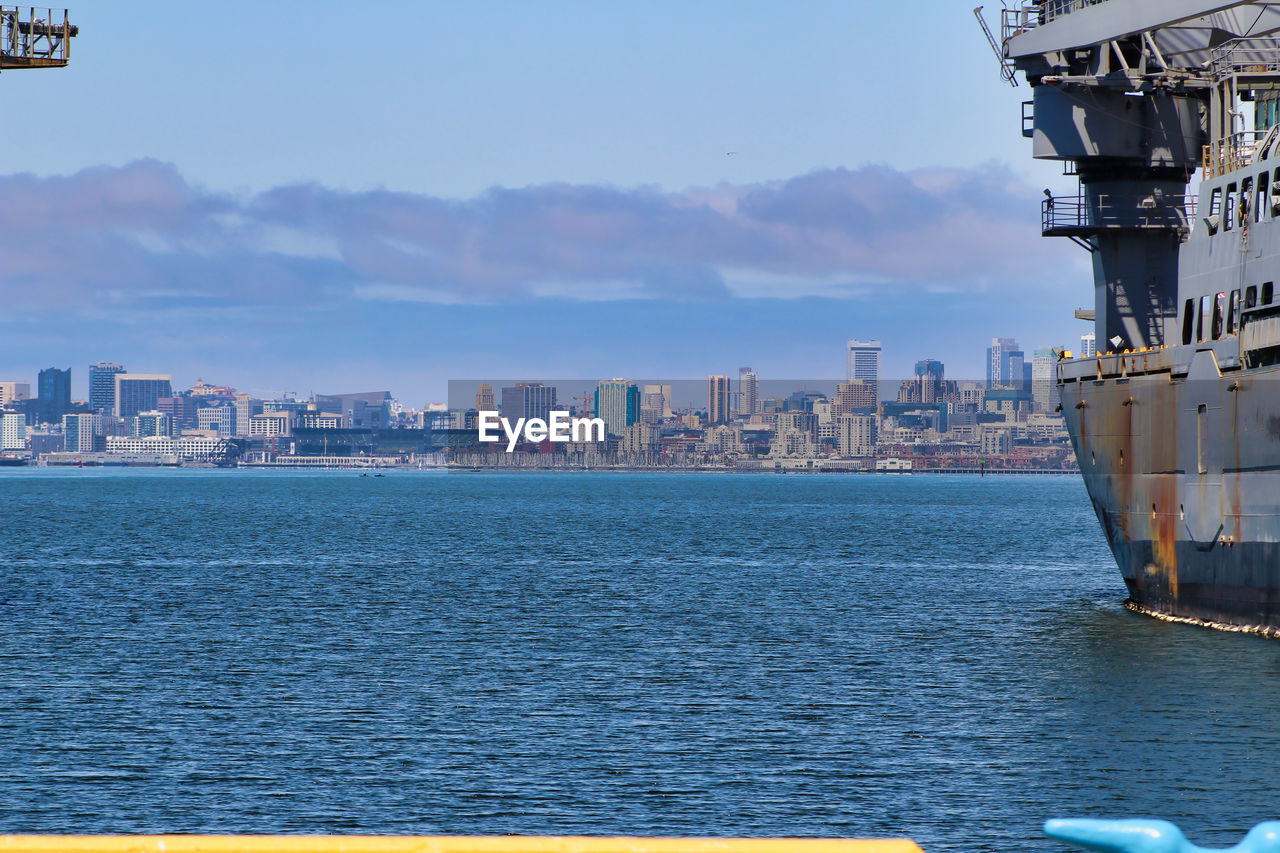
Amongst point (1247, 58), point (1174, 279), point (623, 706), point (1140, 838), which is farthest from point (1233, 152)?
point (1140, 838)

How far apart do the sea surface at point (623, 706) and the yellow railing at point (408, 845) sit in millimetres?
15896

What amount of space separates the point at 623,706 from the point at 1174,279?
30.3 m

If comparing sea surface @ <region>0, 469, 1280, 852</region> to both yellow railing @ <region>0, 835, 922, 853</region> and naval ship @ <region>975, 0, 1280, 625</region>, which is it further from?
yellow railing @ <region>0, 835, 922, 853</region>

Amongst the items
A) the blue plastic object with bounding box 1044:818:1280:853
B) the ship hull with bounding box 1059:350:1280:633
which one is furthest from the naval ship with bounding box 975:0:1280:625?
the blue plastic object with bounding box 1044:818:1280:853

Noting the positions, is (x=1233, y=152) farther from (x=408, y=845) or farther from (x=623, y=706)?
(x=408, y=845)

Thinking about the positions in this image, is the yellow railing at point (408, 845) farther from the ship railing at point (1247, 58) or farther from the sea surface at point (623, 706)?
the ship railing at point (1247, 58)

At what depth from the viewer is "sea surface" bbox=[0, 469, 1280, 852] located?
24438mm

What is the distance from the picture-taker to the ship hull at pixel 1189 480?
121 ft

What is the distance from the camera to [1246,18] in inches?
1882

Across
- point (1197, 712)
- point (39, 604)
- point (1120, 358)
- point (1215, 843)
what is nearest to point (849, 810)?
point (1215, 843)

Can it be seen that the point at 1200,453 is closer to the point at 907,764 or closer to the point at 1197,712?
the point at 1197,712

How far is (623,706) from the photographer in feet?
113

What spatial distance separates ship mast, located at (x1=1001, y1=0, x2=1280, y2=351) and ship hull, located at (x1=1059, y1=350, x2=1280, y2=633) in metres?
4.44

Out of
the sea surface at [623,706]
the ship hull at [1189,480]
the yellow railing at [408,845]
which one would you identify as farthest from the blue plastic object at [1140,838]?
the ship hull at [1189,480]
